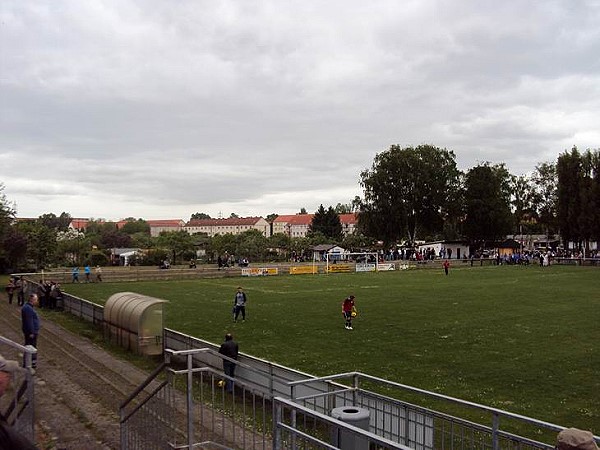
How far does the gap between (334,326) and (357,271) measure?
38393 mm

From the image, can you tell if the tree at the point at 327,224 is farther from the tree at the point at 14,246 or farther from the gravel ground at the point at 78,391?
the gravel ground at the point at 78,391

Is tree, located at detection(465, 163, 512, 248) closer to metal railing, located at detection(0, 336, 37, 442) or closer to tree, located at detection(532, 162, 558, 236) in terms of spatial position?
tree, located at detection(532, 162, 558, 236)

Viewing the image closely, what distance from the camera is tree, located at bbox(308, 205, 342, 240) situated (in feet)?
436

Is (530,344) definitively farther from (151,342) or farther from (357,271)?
(357,271)

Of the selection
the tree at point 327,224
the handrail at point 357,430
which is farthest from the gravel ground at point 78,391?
the tree at point 327,224

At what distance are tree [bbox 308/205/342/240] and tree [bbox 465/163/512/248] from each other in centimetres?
4857

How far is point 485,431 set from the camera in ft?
22.9

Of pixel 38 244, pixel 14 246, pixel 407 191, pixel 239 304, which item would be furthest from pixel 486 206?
pixel 239 304

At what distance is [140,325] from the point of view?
18109mm

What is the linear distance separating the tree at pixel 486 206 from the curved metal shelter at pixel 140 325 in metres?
71.8

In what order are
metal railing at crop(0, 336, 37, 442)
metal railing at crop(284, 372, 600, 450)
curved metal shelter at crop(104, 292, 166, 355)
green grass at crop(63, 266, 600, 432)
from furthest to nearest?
1. curved metal shelter at crop(104, 292, 166, 355)
2. green grass at crop(63, 266, 600, 432)
3. metal railing at crop(284, 372, 600, 450)
4. metal railing at crop(0, 336, 37, 442)

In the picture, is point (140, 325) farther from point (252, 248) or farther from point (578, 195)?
point (252, 248)

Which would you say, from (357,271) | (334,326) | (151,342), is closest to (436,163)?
(357,271)

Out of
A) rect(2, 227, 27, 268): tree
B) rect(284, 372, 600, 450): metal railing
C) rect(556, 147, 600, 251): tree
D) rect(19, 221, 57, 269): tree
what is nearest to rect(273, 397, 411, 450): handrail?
rect(284, 372, 600, 450): metal railing
